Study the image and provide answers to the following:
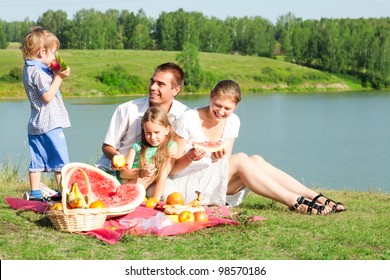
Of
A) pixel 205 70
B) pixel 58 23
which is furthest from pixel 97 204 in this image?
pixel 58 23

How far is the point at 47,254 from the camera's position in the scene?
4.82 meters

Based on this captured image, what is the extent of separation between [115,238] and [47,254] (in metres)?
0.62

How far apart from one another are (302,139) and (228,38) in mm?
73702

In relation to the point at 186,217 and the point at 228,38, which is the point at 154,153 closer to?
the point at 186,217

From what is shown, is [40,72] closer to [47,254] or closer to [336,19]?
[47,254]

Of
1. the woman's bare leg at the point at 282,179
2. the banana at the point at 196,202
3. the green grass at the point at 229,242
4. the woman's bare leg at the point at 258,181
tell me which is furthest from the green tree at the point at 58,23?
the green grass at the point at 229,242

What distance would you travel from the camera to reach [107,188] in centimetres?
625

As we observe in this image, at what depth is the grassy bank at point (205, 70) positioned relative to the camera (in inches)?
2261

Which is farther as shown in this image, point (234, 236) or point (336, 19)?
point (336, 19)

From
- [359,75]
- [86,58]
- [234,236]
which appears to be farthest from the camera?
[359,75]

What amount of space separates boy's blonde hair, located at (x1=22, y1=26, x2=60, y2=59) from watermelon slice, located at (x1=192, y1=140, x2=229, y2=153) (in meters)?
1.88

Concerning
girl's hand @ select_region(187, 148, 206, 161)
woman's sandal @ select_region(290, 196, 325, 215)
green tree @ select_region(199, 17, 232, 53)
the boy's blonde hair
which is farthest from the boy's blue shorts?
green tree @ select_region(199, 17, 232, 53)

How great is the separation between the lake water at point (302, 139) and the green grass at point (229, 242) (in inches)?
217
